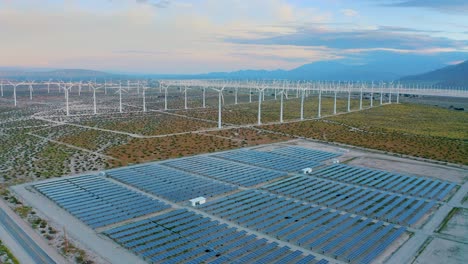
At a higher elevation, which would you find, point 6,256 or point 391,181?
point 391,181

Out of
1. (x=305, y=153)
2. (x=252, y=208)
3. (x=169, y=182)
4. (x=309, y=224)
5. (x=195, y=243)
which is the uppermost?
(x=305, y=153)

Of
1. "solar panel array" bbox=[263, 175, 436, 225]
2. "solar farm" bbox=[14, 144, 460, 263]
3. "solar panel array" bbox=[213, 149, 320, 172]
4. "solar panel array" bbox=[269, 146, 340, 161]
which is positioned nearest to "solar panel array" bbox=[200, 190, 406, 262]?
"solar farm" bbox=[14, 144, 460, 263]

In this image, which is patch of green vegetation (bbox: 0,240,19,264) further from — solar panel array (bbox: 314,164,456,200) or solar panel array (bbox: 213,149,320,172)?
solar panel array (bbox: 314,164,456,200)

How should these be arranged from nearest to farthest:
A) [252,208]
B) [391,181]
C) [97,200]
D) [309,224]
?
1. [309,224]
2. [252,208]
3. [97,200]
4. [391,181]

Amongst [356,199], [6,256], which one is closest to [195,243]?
[6,256]

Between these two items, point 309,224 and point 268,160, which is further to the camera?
point 268,160

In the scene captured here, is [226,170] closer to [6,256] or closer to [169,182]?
[169,182]
